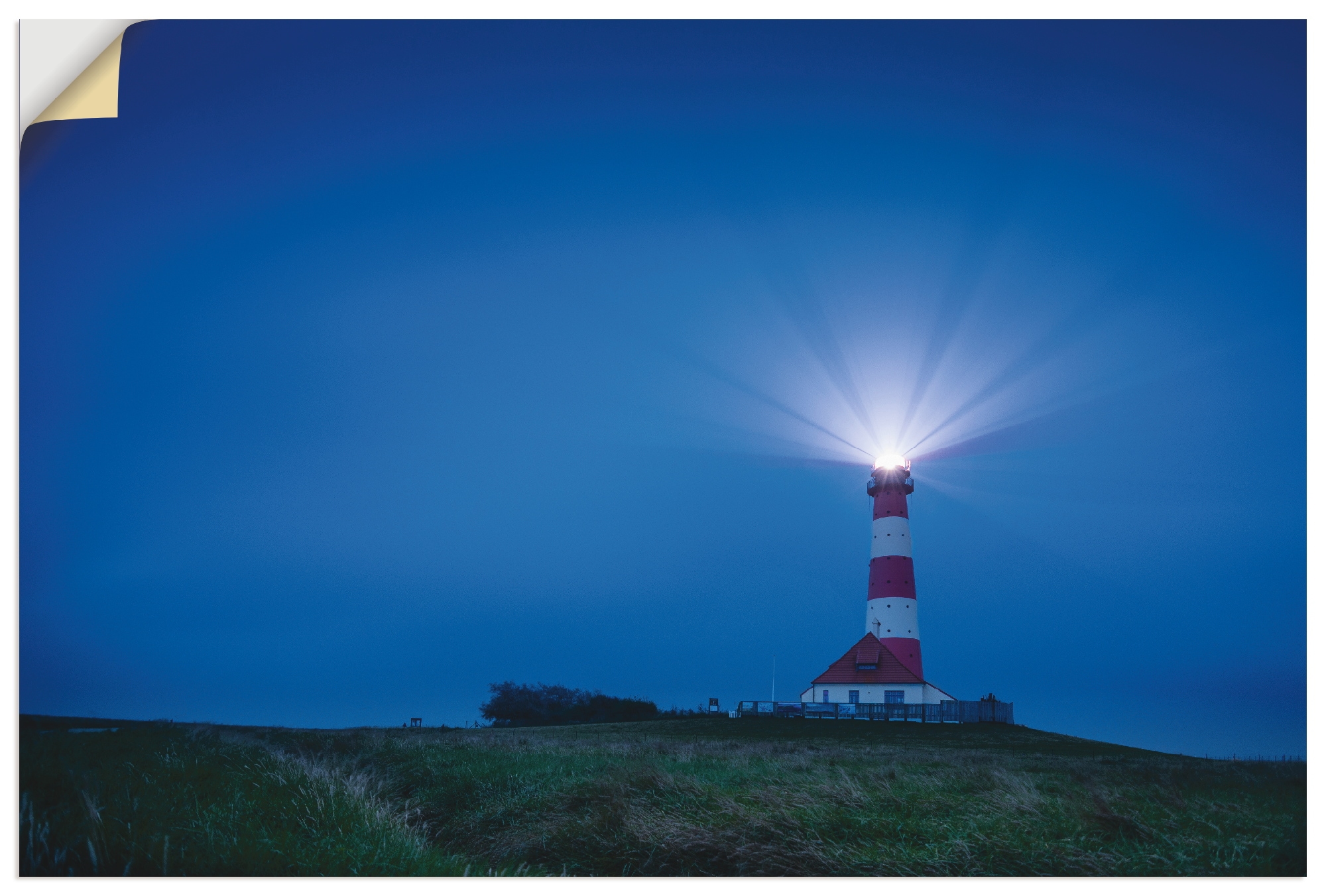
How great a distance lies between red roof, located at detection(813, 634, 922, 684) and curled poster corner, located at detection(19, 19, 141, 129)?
71.2 feet

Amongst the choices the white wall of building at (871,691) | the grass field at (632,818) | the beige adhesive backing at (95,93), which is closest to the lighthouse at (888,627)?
the white wall of building at (871,691)

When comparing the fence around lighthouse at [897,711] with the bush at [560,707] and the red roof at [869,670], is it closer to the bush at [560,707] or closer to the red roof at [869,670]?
the red roof at [869,670]

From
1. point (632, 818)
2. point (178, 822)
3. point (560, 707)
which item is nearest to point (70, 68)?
point (178, 822)

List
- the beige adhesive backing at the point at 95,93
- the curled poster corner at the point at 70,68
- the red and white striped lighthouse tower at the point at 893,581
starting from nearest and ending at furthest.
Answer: the curled poster corner at the point at 70,68
the beige adhesive backing at the point at 95,93
the red and white striped lighthouse tower at the point at 893,581

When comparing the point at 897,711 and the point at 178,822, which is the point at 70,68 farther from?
the point at 897,711

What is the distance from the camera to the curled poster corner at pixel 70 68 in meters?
6.39

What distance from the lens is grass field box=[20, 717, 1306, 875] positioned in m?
5.45

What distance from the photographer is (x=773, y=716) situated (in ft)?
80.5

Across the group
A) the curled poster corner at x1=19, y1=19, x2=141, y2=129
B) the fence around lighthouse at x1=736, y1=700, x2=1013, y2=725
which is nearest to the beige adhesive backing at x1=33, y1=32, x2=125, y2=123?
the curled poster corner at x1=19, y1=19, x2=141, y2=129

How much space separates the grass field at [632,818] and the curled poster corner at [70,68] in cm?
488

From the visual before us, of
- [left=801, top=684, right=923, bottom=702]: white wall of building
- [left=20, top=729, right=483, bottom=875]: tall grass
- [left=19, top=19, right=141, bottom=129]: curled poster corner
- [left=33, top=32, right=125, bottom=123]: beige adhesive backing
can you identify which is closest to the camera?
[left=20, top=729, right=483, bottom=875]: tall grass

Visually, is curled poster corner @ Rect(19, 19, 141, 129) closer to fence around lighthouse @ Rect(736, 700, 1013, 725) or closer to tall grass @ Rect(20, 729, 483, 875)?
tall grass @ Rect(20, 729, 483, 875)

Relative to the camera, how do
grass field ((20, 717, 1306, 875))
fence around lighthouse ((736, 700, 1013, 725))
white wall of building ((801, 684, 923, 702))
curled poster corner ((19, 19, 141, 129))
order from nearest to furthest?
grass field ((20, 717, 1306, 875)), curled poster corner ((19, 19, 141, 129)), fence around lighthouse ((736, 700, 1013, 725)), white wall of building ((801, 684, 923, 702))

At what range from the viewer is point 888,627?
23.8 metres
